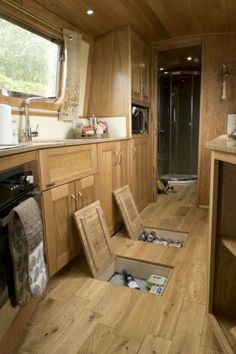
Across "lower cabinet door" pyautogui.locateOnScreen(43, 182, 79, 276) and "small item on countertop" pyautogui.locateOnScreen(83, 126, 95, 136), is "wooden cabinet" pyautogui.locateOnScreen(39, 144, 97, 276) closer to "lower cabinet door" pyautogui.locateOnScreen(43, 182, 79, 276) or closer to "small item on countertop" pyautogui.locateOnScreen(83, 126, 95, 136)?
"lower cabinet door" pyautogui.locateOnScreen(43, 182, 79, 276)

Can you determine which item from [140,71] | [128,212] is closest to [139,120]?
[140,71]

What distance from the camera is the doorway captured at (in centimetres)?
507

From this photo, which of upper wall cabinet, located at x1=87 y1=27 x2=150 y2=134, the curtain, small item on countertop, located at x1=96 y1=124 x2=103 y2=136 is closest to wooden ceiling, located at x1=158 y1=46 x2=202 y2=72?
upper wall cabinet, located at x1=87 y1=27 x2=150 y2=134

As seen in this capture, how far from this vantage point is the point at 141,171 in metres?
3.34

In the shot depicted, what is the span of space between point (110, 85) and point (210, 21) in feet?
4.18

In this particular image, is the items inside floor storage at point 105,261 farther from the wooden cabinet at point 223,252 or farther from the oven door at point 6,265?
the oven door at point 6,265

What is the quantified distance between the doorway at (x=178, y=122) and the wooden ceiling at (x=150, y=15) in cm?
198

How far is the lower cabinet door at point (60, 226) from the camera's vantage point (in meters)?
1.69

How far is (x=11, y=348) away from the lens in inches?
47.7

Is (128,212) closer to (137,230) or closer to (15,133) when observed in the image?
(137,230)

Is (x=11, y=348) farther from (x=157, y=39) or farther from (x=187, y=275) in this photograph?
(x=157, y=39)

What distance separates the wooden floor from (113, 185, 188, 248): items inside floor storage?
375mm

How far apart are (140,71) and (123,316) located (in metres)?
2.67

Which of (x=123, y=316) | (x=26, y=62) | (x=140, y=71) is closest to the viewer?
(x=123, y=316)
